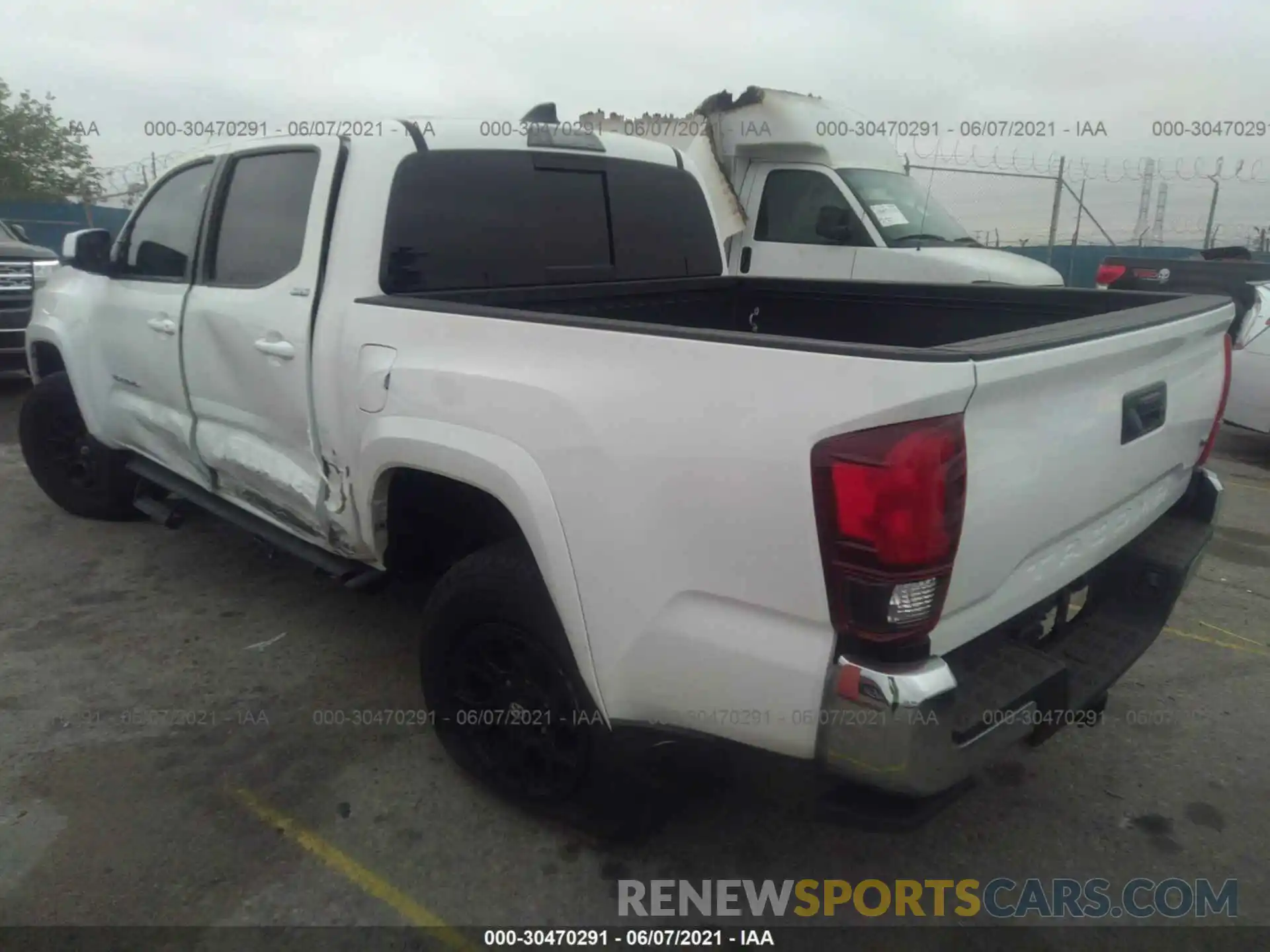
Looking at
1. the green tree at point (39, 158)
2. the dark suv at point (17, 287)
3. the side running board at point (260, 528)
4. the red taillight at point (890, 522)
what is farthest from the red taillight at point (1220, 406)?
the green tree at point (39, 158)

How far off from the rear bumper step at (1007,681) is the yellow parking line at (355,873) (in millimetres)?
1143

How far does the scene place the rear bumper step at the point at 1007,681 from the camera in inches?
67.6

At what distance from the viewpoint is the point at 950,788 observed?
1.92 metres

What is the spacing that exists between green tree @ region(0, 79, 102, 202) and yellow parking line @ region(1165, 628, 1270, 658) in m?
28.1

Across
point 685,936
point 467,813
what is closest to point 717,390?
point 685,936

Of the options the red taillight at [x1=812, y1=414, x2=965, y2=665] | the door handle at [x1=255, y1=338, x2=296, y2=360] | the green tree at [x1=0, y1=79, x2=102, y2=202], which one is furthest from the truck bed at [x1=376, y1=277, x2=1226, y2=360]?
the green tree at [x1=0, y1=79, x2=102, y2=202]

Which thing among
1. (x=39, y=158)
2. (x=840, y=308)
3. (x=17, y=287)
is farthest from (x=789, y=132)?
(x=39, y=158)

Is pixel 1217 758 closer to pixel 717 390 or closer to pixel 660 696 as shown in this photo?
pixel 660 696

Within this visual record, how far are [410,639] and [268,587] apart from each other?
926 millimetres

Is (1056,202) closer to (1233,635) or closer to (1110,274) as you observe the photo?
(1110,274)

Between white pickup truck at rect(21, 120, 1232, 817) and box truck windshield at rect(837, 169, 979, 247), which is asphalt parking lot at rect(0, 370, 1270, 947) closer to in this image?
white pickup truck at rect(21, 120, 1232, 817)

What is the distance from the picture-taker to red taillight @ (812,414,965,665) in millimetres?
1647

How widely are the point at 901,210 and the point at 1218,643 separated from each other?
494 centimetres

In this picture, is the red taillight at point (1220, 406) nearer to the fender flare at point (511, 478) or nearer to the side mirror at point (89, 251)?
the fender flare at point (511, 478)
